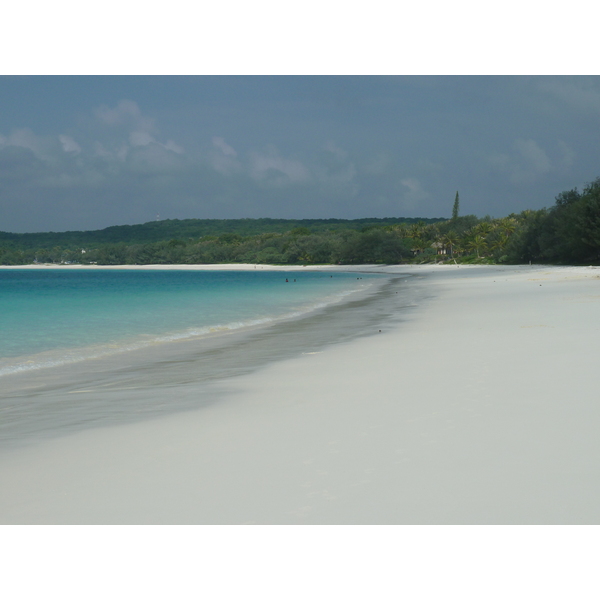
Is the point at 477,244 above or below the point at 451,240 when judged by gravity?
below

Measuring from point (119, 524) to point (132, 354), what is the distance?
943 cm

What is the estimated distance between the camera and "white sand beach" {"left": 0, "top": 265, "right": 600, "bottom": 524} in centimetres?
347

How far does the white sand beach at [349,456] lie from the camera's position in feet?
11.4

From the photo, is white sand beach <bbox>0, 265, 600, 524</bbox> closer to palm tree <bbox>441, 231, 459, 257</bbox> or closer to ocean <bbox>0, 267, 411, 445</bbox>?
ocean <bbox>0, 267, 411, 445</bbox>

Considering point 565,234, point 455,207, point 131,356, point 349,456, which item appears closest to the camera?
point 349,456

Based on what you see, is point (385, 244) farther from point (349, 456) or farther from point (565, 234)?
point (349, 456)

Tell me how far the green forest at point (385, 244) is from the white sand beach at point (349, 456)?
4958 cm

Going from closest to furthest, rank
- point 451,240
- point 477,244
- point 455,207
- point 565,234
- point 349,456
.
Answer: point 349,456 < point 565,234 < point 477,244 < point 451,240 < point 455,207

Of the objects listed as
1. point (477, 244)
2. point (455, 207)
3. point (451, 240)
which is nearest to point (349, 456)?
point (477, 244)

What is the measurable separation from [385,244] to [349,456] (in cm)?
10781

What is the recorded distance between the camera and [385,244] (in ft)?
362

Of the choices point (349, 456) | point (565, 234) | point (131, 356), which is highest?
point (565, 234)

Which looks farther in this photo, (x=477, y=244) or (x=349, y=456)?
(x=477, y=244)

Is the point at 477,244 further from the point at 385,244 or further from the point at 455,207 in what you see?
the point at 455,207
